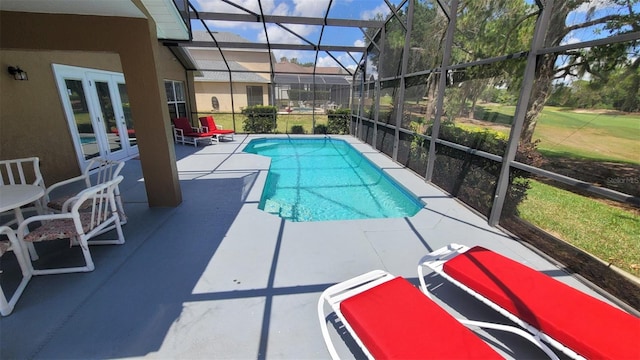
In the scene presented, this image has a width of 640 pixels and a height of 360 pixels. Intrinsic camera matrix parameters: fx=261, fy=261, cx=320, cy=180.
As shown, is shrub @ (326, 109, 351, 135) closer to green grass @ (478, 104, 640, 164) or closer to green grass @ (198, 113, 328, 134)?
green grass @ (198, 113, 328, 134)

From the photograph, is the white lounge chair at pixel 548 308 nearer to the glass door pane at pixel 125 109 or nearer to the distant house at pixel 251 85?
the glass door pane at pixel 125 109

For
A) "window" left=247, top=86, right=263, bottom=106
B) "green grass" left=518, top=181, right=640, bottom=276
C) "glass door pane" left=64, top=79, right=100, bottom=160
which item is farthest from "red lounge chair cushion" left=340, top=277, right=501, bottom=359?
"window" left=247, top=86, right=263, bottom=106

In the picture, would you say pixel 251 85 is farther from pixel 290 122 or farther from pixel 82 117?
pixel 82 117

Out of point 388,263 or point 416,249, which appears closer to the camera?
point 388,263

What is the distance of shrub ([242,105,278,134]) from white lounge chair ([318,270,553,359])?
423 inches

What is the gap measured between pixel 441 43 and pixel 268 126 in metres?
8.29

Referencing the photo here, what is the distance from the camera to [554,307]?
176 centimetres

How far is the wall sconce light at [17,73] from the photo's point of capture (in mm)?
A: 3830

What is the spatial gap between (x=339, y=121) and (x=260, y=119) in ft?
11.8

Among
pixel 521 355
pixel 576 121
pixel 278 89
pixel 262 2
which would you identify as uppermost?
pixel 262 2

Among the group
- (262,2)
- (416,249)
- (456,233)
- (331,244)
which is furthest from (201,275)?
(262,2)

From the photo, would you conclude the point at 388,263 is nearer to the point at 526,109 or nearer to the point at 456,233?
the point at 456,233

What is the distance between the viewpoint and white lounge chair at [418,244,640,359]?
1492mm

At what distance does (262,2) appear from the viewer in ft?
21.3
